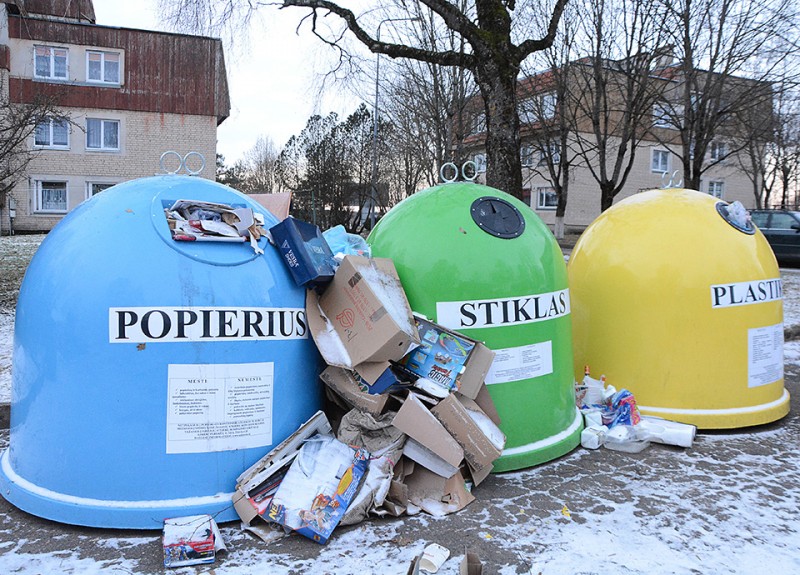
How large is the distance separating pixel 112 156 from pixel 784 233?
24.1 m

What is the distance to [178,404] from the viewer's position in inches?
109

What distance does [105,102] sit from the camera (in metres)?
24.9

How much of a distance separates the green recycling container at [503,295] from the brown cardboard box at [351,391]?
0.62 metres

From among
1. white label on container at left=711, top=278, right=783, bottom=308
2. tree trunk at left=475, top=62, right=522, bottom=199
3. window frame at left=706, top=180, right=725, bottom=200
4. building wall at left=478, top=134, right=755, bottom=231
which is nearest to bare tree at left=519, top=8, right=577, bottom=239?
tree trunk at left=475, top=62, right=522, bottom=199

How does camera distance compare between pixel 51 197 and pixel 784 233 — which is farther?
pixel 51 197

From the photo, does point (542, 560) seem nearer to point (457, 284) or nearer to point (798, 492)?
point (457, 284)

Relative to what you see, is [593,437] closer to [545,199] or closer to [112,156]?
[112,156]

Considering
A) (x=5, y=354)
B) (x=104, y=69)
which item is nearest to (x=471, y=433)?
(x=5, y=354)

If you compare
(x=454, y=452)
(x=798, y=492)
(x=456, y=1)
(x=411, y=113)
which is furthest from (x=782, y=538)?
(x=411, y=113)

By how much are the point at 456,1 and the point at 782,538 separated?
520 inches

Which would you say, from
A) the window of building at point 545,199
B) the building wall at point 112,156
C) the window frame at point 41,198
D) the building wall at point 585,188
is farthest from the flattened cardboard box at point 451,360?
the window of building at point 545,199

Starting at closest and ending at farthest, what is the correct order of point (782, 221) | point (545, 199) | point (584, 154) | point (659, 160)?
point (584, 154) → point (782, 221) → point (545, 199) → point (659, 160)

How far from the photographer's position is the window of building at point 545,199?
3020cm

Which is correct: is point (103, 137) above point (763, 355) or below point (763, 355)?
above
